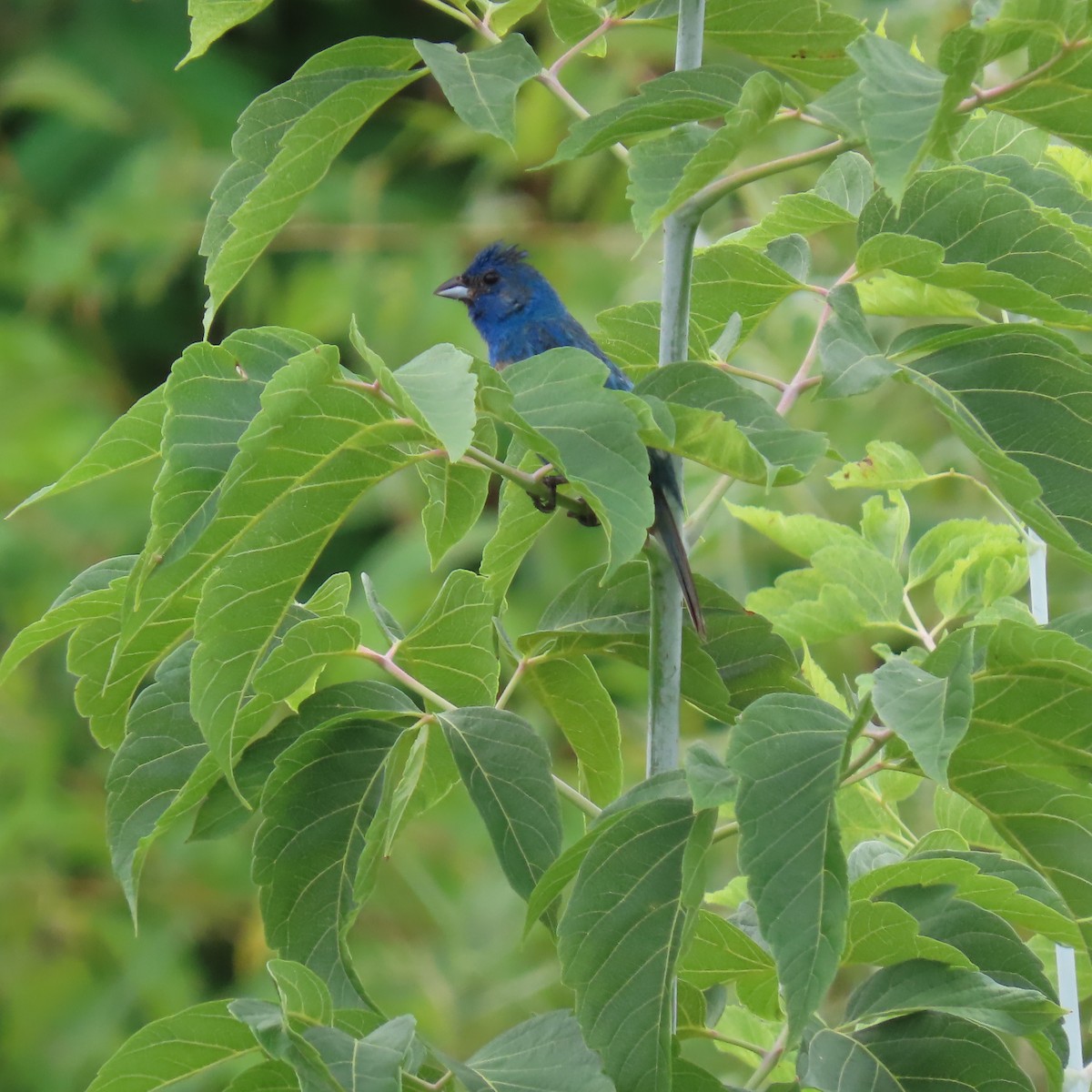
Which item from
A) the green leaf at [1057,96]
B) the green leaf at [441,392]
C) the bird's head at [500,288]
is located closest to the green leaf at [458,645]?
the green leaf at [441,392]

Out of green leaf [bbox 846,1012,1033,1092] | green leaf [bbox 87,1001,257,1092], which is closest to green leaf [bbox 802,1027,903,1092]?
green leaf [bbox 846,1012,1033,1092]

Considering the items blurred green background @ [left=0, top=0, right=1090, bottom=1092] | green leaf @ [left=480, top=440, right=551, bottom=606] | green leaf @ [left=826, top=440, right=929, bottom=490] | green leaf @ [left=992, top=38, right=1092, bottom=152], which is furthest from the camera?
blurred green background @ [left=0, top=0, right=1090, bottom=1092]

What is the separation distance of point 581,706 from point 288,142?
456 mm

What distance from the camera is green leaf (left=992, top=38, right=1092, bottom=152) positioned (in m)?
0.88

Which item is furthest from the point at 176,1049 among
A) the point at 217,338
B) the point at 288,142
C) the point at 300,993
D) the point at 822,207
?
the point at 217,338

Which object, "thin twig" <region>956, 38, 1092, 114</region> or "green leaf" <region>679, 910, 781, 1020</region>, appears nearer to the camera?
"thin twig" <region>956, 38, 1092, 114</region>

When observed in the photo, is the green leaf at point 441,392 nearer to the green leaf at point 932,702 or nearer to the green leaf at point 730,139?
the green leaf at point 730,139

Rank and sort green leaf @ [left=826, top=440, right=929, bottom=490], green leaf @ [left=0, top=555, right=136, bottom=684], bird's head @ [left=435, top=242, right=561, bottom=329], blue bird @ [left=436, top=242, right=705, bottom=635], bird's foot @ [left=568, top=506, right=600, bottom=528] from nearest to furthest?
green leaf @ [left=0, top=555, right=136, bottom=684] < bird's foot @ [left=568, top=506, right=600, bottom=528] < green leaf @ [left=826, top=440, right=929, bottom=490] < blue bird @ [left=436, top=242, right=705, bottom=635] < bird's head @ [left=435, top=242, right=561, bottom=329]

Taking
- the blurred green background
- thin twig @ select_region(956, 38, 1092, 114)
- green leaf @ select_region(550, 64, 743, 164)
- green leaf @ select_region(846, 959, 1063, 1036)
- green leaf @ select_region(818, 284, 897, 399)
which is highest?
thin twig @ select_region(956, 38, 1092, 114)

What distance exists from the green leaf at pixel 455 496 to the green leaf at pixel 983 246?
27 cm

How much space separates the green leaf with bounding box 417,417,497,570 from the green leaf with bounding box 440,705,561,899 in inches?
4.6

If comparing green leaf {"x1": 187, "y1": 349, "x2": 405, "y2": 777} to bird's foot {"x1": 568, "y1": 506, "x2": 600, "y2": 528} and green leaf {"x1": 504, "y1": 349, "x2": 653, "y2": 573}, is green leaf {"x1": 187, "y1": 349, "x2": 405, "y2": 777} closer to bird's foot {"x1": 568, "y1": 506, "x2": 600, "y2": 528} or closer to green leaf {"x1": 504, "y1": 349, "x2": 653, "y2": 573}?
green leaf {"x1": 504, "y1": 349, "x2": 653, "y2": 573}

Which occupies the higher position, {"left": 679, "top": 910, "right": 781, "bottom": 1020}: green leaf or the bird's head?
{"left": 679, "top": 910, "right": 781, "bottom": 1020}: green leaf

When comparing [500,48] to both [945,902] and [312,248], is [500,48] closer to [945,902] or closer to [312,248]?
[945,902]
